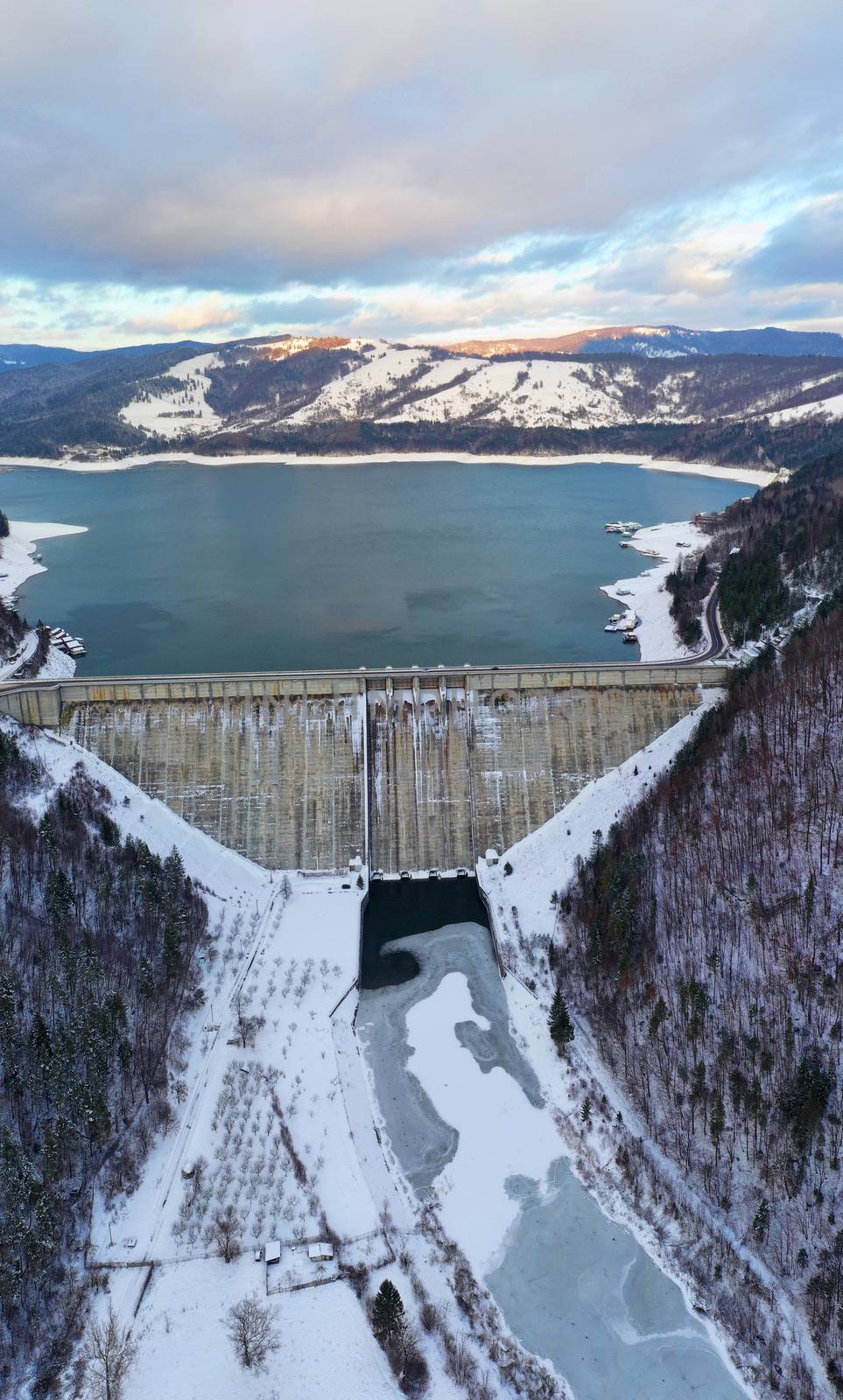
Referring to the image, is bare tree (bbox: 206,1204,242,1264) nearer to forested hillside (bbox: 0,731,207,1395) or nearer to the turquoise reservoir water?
forested hillside (bbox: 0,731,207,1395)

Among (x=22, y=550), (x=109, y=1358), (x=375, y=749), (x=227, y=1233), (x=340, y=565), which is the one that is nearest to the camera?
(x=109, y=1358)

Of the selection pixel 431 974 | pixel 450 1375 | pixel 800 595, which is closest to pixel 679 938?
pixel 431 974

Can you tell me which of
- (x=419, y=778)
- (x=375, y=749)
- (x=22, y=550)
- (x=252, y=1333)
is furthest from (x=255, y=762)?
(x=22, y=550)

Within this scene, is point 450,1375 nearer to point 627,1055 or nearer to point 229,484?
point 627,1055

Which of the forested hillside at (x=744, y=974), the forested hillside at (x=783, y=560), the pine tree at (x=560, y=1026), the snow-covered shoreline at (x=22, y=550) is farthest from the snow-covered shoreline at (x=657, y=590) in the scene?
the snow-covered shoreline at (x=22, y=550)

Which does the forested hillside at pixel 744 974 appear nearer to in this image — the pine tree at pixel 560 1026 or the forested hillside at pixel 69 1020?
the pine tree at pixel 560 1026

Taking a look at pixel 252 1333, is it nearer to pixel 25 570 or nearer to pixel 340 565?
pixel 340 565
